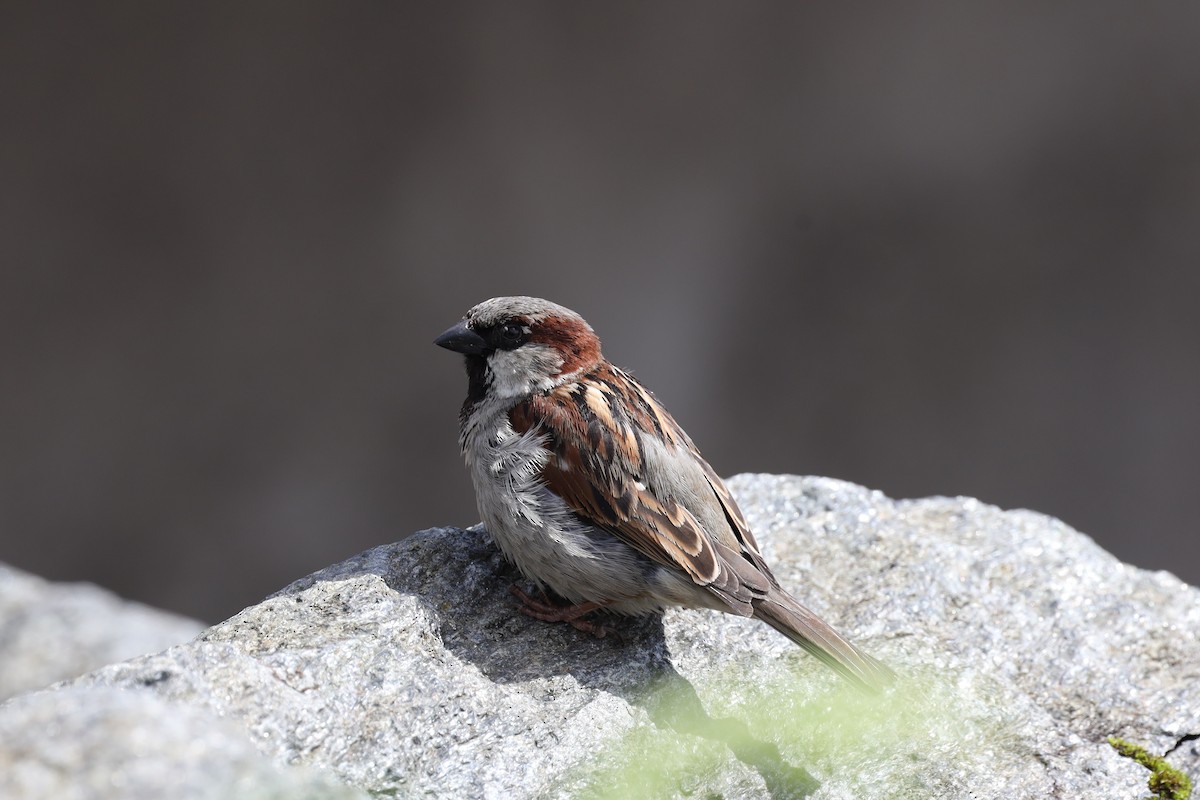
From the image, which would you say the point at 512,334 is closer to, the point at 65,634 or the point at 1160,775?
the point at 1160,775

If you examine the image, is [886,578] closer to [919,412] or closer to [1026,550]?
[1026,550]

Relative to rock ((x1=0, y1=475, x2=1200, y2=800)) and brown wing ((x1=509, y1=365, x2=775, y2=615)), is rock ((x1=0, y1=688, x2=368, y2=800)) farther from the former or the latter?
brown wing ((x1=509, y1=365, x2=775, y2=615))

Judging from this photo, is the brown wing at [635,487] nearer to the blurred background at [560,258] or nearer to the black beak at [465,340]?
the black beak at [465,340]

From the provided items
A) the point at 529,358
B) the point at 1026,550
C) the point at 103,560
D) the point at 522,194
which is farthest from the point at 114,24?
the point at 1026,550

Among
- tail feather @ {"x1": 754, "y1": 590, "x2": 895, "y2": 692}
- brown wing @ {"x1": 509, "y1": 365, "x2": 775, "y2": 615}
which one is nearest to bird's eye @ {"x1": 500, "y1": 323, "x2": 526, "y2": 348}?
brown wing @ {"x1": 509, "y1": 365, "x2": 775, "y2": 615}

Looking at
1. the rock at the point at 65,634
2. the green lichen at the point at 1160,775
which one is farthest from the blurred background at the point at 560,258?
the green lichen at the point at 1160,775

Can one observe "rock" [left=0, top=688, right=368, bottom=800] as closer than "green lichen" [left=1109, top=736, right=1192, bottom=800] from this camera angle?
Yes
